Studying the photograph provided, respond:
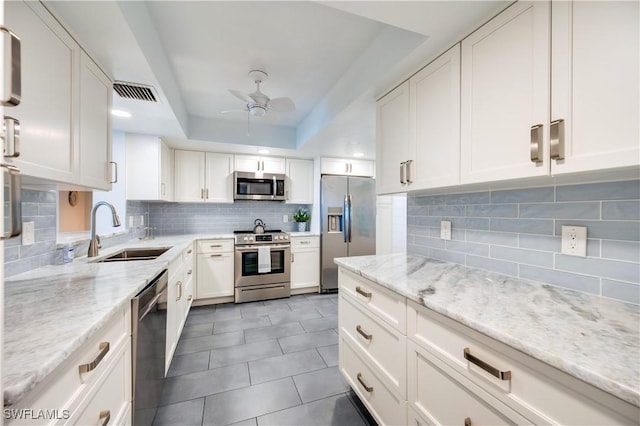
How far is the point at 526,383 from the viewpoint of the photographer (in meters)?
0.73

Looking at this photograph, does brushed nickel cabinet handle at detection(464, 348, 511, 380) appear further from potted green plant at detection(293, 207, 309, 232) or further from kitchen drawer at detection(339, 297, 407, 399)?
potted green plant at detection(293, 207, 309, 232)

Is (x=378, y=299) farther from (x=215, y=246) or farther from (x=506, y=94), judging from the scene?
(x=215, y=246)

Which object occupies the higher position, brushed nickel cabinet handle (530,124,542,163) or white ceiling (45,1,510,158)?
white ceiling (45,1,510,158)

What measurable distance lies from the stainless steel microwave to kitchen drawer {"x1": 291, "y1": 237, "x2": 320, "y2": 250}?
670mm

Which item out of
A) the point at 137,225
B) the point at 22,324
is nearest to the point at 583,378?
the point at 22,324

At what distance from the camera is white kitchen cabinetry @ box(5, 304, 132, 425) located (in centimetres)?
67

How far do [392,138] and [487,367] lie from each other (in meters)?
1.44

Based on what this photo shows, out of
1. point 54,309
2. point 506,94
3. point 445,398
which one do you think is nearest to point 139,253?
point 54,309

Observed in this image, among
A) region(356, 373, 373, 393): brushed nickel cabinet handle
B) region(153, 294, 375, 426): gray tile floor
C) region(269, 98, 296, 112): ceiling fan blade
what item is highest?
region(269, 98, 296, 112): ceiling fan blade

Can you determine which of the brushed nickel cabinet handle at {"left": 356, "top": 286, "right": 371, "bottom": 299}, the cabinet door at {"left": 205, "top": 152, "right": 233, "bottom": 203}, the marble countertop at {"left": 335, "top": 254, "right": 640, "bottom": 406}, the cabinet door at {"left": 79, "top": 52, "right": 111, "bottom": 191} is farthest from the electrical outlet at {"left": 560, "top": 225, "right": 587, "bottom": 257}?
the cabinet door at {"left": 205, "top": 152, "right": 233, "bottom": 203}

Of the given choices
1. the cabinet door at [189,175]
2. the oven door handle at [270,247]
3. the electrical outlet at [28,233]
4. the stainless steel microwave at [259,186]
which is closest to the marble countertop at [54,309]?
the electrical outlet at [28,233]

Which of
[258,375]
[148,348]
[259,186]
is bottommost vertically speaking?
[258,375]

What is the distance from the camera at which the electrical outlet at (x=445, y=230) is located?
173 cm

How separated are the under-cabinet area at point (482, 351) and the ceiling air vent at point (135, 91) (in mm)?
1948
